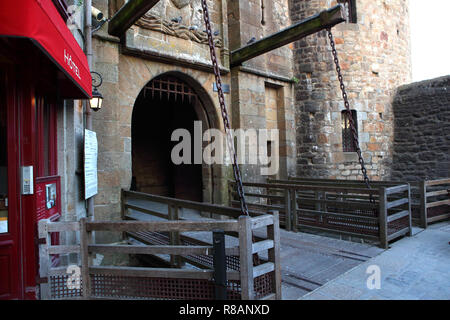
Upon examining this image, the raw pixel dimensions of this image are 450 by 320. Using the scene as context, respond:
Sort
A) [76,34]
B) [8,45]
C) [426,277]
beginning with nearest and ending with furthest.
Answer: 1. [8,45]
2. [426,277]
3. [76,34]

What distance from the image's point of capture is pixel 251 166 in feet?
24.5

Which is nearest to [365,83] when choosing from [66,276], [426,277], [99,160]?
[426,277]

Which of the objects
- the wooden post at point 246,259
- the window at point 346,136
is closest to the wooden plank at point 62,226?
the wooden post at point 246,259

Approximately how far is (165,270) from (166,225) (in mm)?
393

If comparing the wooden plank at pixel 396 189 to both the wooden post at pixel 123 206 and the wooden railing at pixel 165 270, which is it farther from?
Result: the wooden post at pixel 123 206

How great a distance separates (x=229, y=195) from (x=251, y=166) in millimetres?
936

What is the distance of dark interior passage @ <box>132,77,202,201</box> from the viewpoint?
10.1m

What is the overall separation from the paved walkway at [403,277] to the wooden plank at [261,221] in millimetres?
870

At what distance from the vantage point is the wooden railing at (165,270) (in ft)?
8.54

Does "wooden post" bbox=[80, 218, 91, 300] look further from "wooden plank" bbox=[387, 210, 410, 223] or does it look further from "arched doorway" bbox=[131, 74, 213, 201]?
"arched doorway" bbox=[131, 74, 213, 201]

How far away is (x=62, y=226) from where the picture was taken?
2.83m

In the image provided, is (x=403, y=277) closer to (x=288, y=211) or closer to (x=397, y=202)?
(x=397, y=202)

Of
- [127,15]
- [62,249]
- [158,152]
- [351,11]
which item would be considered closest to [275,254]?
[62,249]
